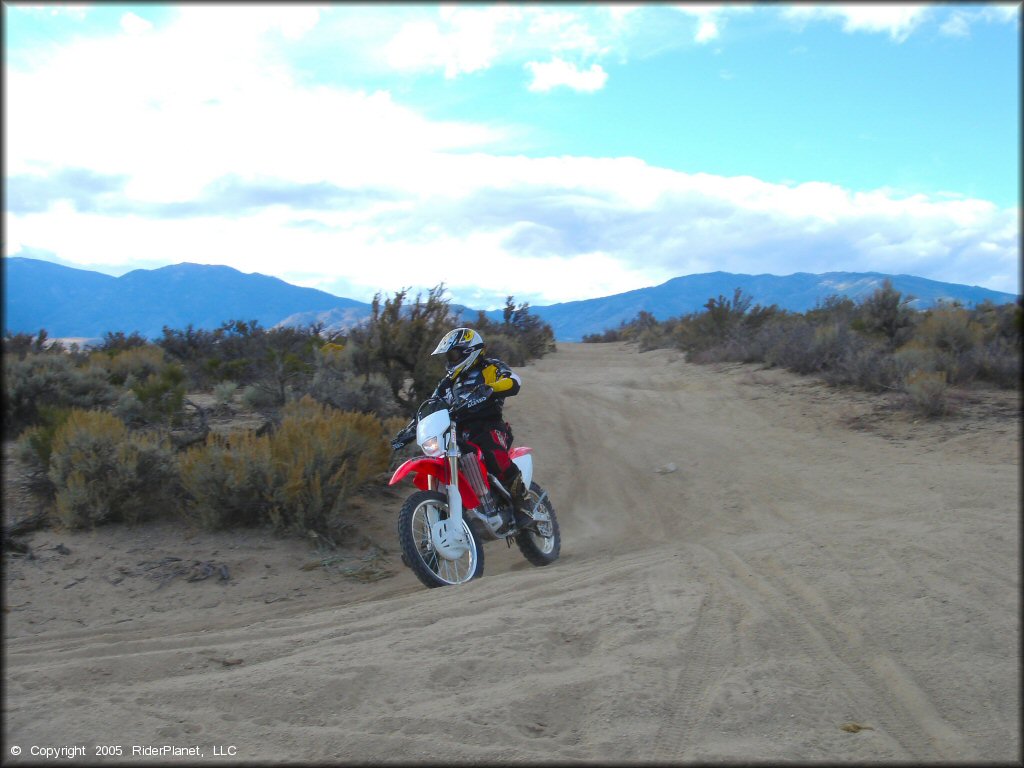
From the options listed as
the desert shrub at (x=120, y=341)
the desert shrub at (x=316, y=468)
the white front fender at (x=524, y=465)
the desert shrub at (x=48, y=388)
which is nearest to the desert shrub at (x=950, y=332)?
the white front fender at (x=524, y=465)

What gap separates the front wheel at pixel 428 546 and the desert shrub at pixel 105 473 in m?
Answer: 3.18

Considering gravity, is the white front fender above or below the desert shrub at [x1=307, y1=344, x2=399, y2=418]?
below

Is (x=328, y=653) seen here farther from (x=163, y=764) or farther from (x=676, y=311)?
(x=676, y=311)

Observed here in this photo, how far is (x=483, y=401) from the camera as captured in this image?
6.73m

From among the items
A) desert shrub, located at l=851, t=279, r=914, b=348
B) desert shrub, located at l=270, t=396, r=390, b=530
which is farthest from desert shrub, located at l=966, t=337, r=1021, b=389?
desert shrub, located at l=270, t=396, r=390, b=530

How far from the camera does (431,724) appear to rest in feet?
11.0

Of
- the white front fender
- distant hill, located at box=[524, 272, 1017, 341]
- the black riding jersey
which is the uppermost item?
distant hill, located at box=[524, 272, 1017, 341]

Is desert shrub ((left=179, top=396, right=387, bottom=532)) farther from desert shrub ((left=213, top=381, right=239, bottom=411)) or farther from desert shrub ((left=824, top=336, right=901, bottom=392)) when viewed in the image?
desert shrub ((left=824, top=336, right=901, bottom=392))

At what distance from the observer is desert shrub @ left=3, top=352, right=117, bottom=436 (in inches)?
393

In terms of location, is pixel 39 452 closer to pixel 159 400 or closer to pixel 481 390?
pixel 159 400

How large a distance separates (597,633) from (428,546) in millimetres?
2126

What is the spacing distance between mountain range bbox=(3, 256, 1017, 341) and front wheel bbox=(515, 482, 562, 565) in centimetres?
345

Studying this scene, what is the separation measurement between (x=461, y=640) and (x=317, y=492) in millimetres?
3611

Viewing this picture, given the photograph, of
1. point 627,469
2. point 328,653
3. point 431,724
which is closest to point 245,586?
point 328,653
